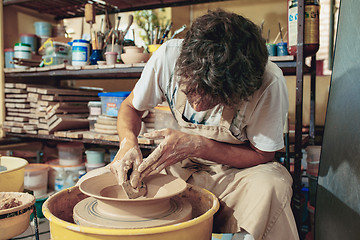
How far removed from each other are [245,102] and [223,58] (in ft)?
1.58

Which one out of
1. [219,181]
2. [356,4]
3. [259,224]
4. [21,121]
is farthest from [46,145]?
[356,4]

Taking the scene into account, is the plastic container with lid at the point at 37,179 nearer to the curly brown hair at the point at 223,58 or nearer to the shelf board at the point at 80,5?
the shelf board at the point at 80,5

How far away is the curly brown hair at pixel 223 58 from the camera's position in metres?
1.19

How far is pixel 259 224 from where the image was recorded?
136cm

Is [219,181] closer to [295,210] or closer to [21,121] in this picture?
[295,210]

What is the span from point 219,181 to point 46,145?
2.93 m

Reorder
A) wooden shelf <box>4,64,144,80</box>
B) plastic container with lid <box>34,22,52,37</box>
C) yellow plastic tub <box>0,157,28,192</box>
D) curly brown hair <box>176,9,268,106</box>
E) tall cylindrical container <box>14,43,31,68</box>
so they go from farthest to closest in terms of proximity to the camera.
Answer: plastic container with lid <box>34,22,52,37</box> → tall cylindrical container <box>14,43,31,68</box> → wooden shelf <box>4,64,144,80</box> → yellow plastic tub <box>0,157,28,192</box> → curly brown hair <box>176,9,268,106</box>

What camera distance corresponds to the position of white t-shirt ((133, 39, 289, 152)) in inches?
62.1

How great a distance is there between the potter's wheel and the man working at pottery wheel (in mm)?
115

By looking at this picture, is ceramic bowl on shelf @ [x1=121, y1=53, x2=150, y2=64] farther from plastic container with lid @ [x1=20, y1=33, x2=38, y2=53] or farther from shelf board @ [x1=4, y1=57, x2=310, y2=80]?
plastic container with lid @ [x1=20, y1=33, x2=38, y2=53]

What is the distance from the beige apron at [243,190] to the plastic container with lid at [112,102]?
1176mm

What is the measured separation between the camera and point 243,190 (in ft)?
4.92

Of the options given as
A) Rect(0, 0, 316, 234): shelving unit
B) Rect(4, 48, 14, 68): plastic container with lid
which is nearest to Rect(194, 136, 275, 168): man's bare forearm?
Rect(0, 0, 316, 234): shelving unit

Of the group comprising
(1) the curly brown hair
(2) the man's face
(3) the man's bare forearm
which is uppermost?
(1) the curly brown hair
